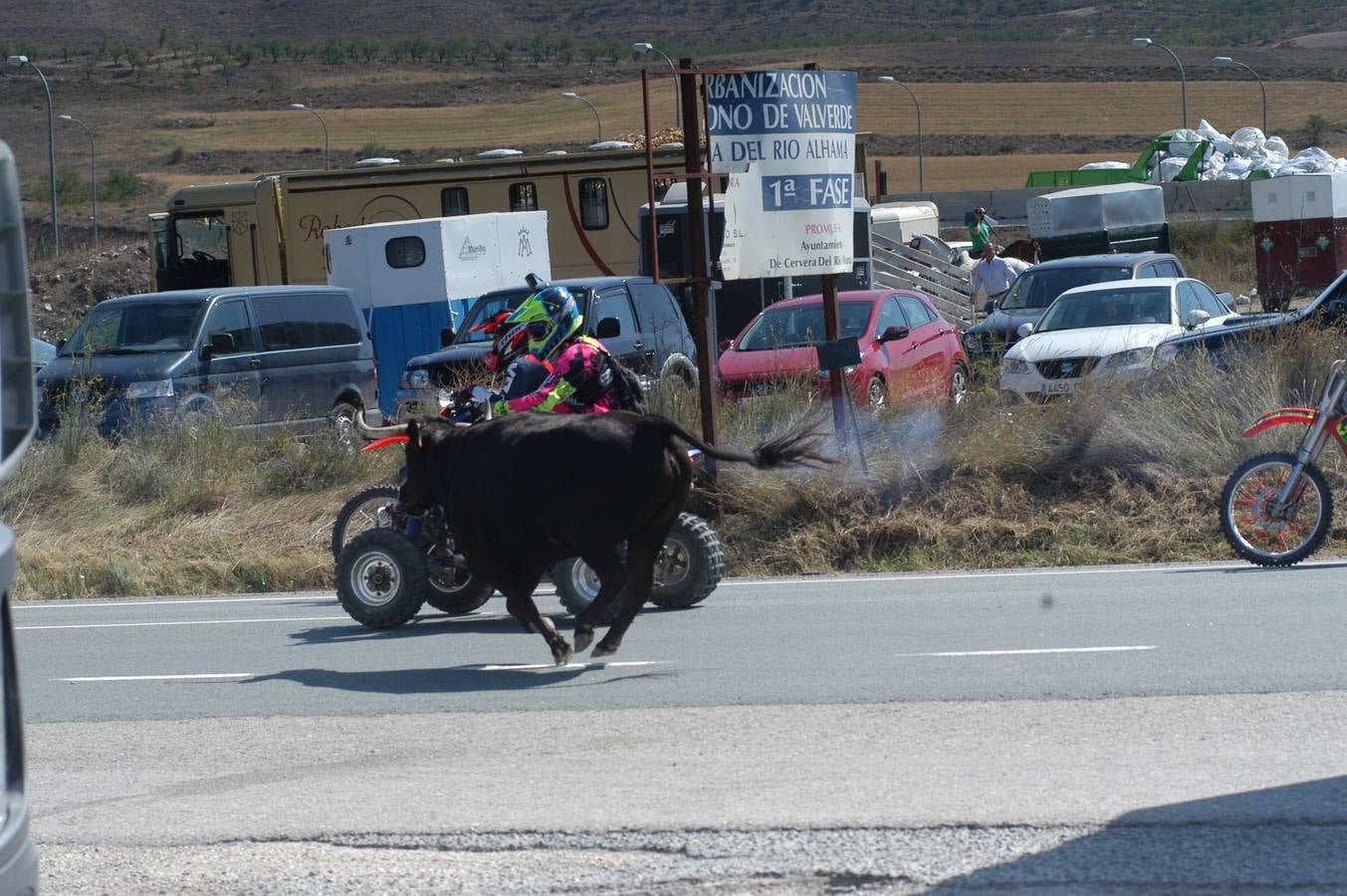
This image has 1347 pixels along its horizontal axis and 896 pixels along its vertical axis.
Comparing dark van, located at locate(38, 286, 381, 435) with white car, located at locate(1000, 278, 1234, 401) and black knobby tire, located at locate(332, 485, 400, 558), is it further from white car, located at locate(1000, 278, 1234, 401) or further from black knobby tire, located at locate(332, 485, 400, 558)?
white car, located at locate(1000, 278, 1234, 401)

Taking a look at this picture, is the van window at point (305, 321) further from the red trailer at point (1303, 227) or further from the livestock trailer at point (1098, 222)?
the red trailer at point (1303, 227)

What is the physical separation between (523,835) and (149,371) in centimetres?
1346

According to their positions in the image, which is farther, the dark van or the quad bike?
the dark van

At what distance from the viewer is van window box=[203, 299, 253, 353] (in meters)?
19.0

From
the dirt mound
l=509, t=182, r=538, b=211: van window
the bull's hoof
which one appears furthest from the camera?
the dirt mound

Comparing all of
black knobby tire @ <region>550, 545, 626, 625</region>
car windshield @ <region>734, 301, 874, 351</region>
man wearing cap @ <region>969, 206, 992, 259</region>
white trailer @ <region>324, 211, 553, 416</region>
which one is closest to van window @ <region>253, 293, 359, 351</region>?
white trailer @ <region>324, 211, 553, 416</region>

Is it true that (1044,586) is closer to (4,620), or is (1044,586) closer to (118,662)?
(118,662)

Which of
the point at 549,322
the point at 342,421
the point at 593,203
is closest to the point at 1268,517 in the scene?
the point at 549,322

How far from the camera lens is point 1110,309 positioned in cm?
1978

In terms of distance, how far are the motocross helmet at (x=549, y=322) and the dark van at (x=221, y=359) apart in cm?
747

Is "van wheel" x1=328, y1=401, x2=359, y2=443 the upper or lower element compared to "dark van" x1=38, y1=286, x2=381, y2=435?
lower

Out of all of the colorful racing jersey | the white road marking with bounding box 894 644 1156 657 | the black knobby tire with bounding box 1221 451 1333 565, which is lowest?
the white road marking with bounding box 894 644 1156 657

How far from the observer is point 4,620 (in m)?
3.96

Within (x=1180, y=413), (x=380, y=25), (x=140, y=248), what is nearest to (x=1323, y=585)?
(x=1180, y=413)
